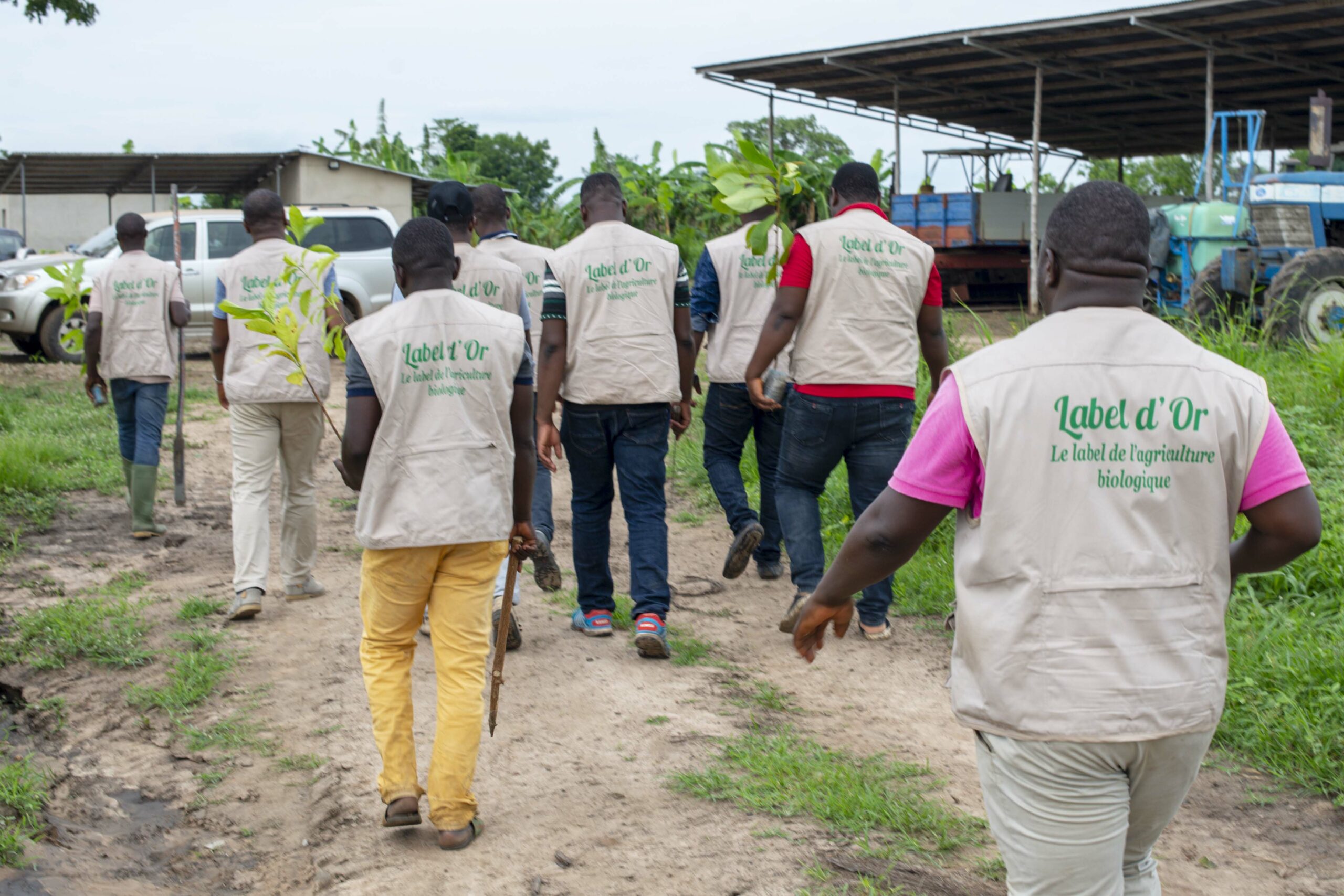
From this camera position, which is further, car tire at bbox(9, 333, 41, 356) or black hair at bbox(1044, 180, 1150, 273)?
car tire at bbox(9, 333, 41, 356)

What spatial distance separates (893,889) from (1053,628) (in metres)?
1.41

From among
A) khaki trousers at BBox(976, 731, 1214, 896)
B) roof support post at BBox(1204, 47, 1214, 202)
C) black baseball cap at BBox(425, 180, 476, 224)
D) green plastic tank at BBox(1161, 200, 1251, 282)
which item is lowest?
khaki trousers at BBox(976, 731, 1214, 896)

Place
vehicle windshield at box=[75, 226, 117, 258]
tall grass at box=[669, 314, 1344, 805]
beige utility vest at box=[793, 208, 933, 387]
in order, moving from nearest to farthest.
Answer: tall grass at box=[669, 314, 1344, 805], beige utility vest at box=[793, 208, 933, 387], vehicle windshield at box=[75, 226, 117, 258]

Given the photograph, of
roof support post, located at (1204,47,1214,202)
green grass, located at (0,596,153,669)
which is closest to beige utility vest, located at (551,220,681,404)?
green grass, located at (0,596,153,669)

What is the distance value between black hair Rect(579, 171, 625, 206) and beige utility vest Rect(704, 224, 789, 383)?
3.37 feet

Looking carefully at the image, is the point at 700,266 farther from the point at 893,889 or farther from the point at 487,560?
the point at 893,889

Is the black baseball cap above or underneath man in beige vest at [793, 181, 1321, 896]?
above

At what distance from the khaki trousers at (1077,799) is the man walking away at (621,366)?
3078 millimetres

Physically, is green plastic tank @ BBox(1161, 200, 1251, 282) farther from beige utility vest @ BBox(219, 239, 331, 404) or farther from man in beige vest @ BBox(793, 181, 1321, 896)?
man in beige vest @ BBox(793, 181, 1321, 896)

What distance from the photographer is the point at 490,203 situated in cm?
607

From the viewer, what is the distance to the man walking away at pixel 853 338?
514cm

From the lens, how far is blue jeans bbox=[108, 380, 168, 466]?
742 cm

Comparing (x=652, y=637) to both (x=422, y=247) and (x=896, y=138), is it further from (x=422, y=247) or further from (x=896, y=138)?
(x=896, y=138)

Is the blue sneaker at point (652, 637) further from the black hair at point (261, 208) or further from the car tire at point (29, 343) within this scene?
the car tire at point (29, 343)
